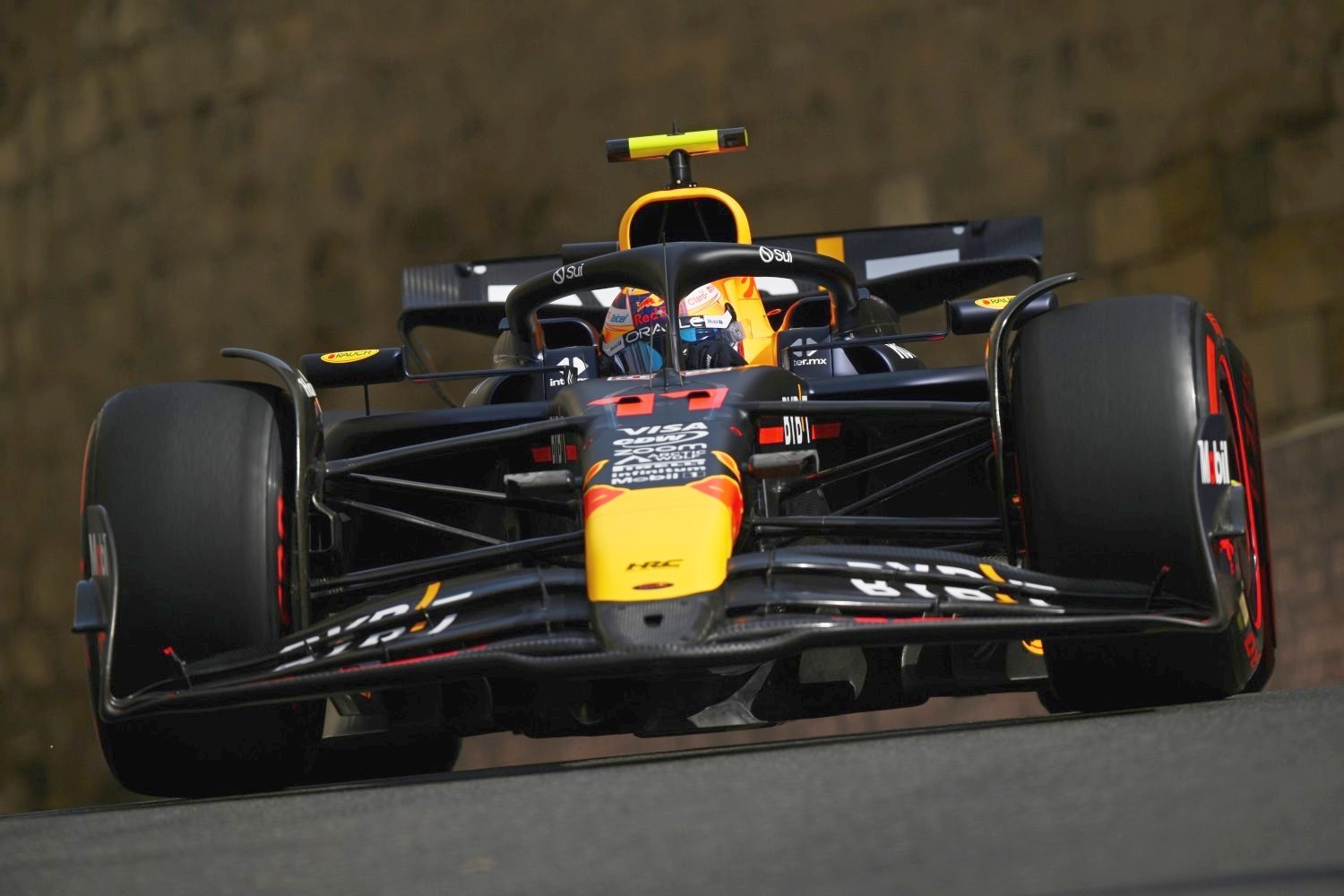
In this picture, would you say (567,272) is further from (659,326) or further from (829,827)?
(829,827)

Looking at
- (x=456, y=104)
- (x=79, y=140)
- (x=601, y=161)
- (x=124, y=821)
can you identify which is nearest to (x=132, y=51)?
(x=79, y=140)

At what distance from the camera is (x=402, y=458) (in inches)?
179

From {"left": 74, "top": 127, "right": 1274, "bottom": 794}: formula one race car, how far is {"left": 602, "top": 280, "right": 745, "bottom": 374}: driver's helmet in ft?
1.53

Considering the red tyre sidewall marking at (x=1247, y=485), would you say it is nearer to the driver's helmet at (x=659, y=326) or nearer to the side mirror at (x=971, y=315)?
the side mirror at (x=971, y=315)

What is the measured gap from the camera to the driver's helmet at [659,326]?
557 cm

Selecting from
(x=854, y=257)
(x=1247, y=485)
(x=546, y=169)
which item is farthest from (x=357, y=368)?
(x=546, y=169)

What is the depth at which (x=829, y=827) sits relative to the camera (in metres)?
2.57

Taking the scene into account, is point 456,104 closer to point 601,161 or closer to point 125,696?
point 601,161

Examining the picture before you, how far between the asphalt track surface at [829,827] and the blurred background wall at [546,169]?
526cm

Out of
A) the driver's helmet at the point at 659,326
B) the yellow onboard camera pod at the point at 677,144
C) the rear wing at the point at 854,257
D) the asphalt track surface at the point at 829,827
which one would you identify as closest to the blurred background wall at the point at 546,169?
the rear wing at the point at 854,257

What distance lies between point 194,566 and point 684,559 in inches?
40.2

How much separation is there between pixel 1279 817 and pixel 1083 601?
154cm

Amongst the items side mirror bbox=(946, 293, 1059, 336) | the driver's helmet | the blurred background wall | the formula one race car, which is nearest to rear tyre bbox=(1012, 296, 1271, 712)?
the formula one race car

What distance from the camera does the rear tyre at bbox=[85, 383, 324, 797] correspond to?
13.6ft
